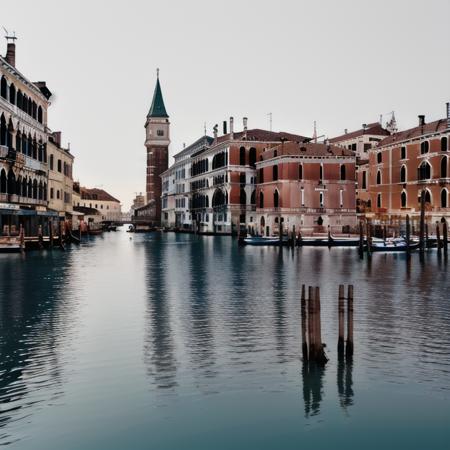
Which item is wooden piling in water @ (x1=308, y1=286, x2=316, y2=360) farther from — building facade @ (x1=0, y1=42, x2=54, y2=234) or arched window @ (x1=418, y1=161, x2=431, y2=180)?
arched window @ (x1=418, y1=161, x2=431, y2=180)

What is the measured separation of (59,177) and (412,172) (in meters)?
32.3

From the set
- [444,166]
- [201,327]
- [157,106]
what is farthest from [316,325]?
[157,106]

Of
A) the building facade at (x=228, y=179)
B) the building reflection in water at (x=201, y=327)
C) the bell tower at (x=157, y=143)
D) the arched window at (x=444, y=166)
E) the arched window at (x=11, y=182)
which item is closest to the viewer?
the building reflection in water at (x=201, y=327)

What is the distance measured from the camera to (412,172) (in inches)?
2202

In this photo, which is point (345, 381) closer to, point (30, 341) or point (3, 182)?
point (30, 341)

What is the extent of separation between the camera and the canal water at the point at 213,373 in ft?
25.4

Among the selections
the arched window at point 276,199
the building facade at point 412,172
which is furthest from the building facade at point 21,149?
the building facade at point 412,172

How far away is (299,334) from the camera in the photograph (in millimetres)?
13258

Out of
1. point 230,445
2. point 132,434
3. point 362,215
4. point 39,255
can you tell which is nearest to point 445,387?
point 230,445

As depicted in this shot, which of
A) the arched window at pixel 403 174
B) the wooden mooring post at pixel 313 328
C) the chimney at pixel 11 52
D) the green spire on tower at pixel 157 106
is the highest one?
the green spire on tower at pixel 157 106

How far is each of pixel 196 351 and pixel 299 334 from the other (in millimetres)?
2707

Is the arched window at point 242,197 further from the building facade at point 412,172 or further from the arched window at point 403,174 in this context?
the arched window at point 403,174

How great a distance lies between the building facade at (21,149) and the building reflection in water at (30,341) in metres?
14.3

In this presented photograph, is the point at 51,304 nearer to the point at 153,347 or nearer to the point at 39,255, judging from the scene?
the point at 153,347
